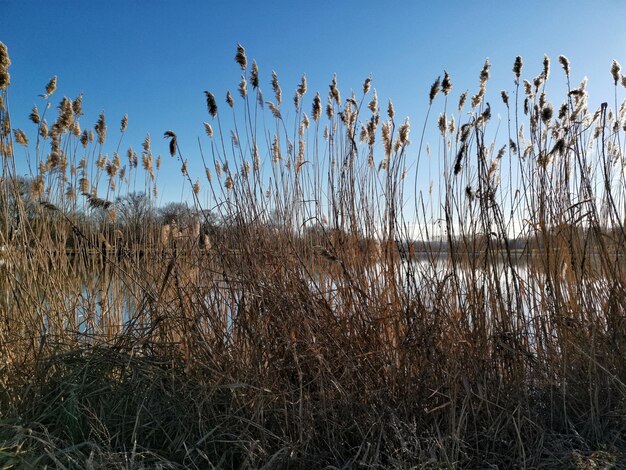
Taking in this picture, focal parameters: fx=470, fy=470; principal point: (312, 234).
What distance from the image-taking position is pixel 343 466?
1.52 metres


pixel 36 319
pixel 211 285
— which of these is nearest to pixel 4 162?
pixel 36 319

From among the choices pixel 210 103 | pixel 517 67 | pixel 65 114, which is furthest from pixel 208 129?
pixel 517 67

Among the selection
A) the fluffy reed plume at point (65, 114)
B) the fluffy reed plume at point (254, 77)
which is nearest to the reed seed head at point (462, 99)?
the fluffy reed plume at point (254, 77)

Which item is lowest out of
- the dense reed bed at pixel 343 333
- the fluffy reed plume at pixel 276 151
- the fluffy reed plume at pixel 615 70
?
the dense reed bed at pixel 343 333

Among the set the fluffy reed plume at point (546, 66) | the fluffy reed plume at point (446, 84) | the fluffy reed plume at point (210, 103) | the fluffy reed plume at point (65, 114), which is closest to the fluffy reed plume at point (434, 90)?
the fluffy reed plume at point (446, 84)

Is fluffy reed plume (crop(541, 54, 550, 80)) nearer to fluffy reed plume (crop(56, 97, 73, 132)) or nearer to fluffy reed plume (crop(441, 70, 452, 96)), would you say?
fluffy reed plume (crop(441, 70, 452, 96))

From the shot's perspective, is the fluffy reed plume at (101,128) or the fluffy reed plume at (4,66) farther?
the fluffy reed plume at (101,128)

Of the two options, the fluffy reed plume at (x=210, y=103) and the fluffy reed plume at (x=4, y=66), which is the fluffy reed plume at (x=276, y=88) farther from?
the fluffy reed plume at (x=4, y=66)

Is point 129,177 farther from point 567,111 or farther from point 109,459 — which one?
point 567,111

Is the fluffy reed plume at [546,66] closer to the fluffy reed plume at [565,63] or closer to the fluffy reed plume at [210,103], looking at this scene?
the fluffy reed plume at [565,63]

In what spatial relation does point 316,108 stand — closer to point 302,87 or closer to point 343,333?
point 302,87

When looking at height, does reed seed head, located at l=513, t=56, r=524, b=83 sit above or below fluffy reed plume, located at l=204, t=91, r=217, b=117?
above

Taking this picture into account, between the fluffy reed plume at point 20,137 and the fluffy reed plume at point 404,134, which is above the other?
the fluffy reed plume at point 20,137

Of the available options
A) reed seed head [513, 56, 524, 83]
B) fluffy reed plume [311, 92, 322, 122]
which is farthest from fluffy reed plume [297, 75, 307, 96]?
reed seed head [513, 56, 524, 83]
